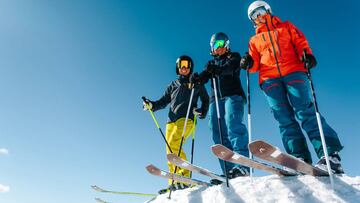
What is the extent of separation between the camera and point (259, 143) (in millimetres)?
3641

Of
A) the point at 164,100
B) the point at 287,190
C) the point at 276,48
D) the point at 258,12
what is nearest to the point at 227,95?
the point at 276,48

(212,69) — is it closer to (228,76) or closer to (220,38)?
(228,76)

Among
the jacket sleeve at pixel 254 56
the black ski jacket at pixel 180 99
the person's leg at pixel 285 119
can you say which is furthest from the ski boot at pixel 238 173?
the black ski jacket at pixel 180 99

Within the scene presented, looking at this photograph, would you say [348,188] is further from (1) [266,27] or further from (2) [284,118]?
(1) [266,27]

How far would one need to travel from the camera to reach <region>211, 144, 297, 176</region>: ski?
4.09 meters

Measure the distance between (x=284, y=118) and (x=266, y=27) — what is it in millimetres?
1842

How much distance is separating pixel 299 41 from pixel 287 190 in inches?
108

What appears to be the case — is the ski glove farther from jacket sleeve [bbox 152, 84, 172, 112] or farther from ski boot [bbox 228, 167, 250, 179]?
ski boot [bbox 228, 167, 250, 179]

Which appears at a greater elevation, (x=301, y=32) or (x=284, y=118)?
(x=301, y=32)

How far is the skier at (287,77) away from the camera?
4.66 meters

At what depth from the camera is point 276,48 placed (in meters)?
5.59

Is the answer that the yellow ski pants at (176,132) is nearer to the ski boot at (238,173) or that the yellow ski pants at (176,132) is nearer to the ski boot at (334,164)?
the ski boot at (238,173)

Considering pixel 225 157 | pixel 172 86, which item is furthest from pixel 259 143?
pixel 172 86

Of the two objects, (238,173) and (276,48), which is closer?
(238,173)
